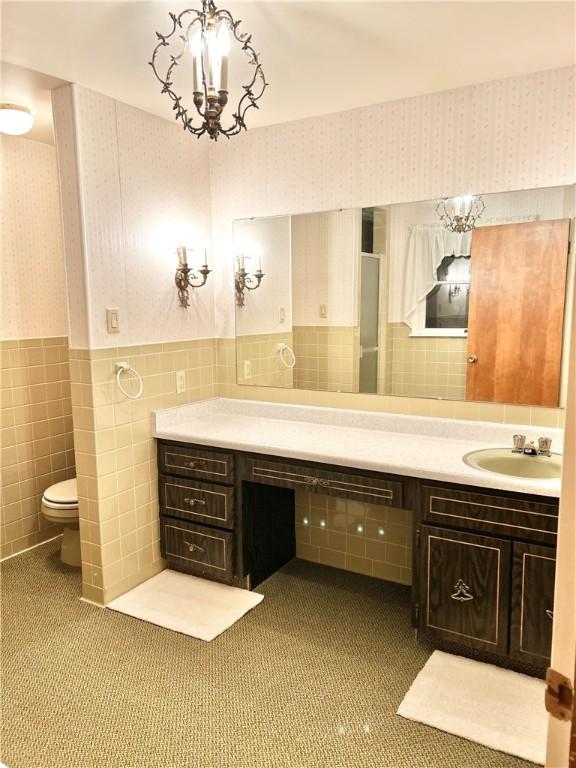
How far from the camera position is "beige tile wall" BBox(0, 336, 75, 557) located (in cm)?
329

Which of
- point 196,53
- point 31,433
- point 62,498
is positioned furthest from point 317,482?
Result: point 31,433

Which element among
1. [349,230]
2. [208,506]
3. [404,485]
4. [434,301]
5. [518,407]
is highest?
[349,230]

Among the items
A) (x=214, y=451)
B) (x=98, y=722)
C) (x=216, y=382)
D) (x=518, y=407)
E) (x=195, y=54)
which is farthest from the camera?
(x=216, y=382)

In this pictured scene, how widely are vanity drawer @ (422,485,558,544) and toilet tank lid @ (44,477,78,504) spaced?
195 centimetres

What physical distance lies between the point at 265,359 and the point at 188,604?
1.39 meters

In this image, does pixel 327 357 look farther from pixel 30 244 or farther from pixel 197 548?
pixel 30 244

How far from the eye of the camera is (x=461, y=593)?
2209 mm

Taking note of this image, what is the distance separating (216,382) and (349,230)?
4.07ft

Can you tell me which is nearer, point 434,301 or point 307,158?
point 434,301

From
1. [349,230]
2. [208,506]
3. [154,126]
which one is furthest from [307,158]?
[208,506]

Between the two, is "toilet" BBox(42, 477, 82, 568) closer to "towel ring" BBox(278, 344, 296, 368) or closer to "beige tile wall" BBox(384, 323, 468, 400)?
"towel ring" BBox(278, 344, 296, 368)

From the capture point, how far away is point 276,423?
308 centimetres

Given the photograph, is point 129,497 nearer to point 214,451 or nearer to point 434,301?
point 214,451

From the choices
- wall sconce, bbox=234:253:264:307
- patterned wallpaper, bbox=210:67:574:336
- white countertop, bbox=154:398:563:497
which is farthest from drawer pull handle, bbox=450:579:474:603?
wall sconce, bbox=234:253:264:307
